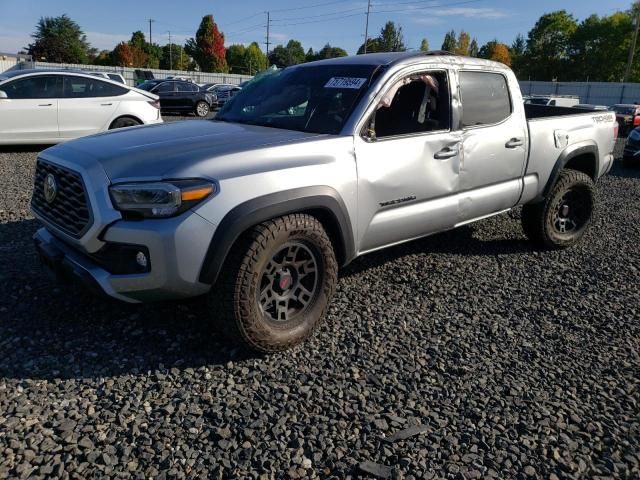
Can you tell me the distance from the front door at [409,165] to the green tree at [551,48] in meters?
80.3

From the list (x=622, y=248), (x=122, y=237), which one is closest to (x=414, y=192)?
(x=122, y=237)

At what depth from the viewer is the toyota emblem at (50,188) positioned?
3.13 m

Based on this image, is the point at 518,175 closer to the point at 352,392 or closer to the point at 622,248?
the point at 622,248

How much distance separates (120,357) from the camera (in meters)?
3.07

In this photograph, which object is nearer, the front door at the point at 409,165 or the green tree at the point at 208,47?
the front door at the point at 409,165

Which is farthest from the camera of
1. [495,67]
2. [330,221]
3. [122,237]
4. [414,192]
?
[495,67]

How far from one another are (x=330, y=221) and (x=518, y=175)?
2161 millimetres

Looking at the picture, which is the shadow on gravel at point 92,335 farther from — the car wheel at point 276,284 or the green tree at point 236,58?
the green tree at point 236,58

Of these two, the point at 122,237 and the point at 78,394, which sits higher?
the point at 122,237

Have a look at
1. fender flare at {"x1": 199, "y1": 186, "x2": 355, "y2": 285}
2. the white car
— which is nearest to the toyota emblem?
fender flare at {"x1": 199, "y1": 186, "x2": 355, "y2": 285}

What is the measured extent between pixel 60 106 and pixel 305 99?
7.46 meters

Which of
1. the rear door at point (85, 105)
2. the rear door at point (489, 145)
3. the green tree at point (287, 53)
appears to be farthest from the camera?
the green tree at point (287, 53)

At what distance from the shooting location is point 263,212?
2826mm

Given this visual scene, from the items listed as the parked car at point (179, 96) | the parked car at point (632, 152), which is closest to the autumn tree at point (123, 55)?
the parked car at point (179, 96)
